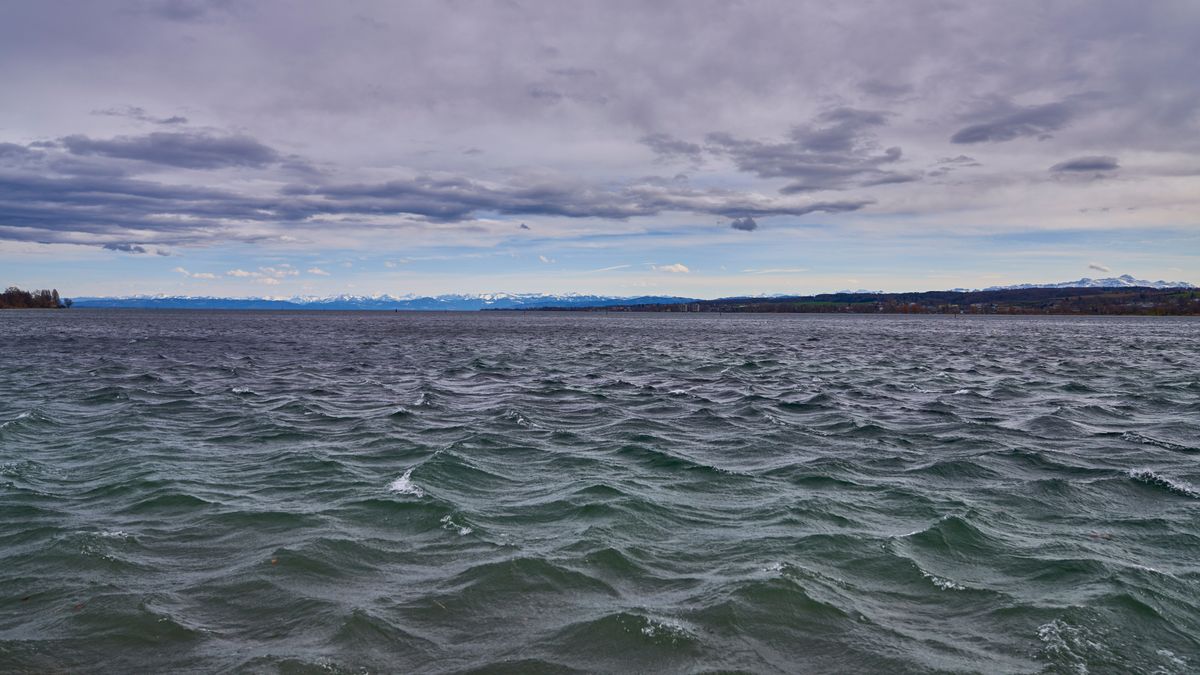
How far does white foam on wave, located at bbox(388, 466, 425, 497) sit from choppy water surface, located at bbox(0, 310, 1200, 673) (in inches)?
3.2

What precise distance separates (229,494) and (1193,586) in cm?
1649

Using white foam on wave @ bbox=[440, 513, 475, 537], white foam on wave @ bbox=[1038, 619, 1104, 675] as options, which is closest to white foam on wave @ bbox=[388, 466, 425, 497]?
white foam on wave @ bbox=[440, 513, 475, 537]

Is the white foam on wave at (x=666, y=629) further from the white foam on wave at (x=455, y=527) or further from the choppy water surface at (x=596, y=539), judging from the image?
the white foam on wave at (x=455, y=527)

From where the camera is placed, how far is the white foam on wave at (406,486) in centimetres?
1533

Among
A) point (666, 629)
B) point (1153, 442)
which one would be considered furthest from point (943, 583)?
point (1153, 442)

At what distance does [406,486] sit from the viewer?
15.8 metres

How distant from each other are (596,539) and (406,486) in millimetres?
5138

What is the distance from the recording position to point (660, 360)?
58.8 metres

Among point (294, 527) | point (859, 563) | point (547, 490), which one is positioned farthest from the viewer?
point (547, 490)

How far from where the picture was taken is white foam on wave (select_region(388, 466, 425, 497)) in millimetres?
15328

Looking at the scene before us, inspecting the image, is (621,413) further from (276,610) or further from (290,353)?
(290,353)

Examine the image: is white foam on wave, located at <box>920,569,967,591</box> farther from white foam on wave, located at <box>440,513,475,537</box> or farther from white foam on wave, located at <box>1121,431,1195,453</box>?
white foam on wave, located at <box>1121,431,1195,453</box>

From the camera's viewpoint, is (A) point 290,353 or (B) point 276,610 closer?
(B) point 276,610

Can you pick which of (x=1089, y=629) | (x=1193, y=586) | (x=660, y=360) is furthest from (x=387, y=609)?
(x=660, y=360)
